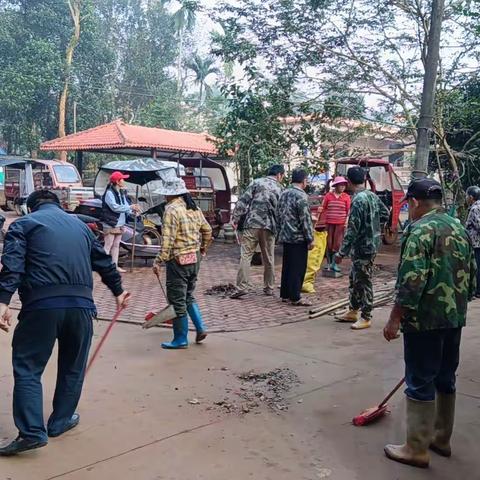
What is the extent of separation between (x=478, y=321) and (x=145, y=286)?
4646 millimetres

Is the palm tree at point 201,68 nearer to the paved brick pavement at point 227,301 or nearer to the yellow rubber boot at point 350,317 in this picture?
the paved brick pavement at point 227,301

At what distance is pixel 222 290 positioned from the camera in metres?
8.73

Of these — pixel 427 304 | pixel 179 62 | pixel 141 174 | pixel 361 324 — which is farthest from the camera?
pixel 179 62

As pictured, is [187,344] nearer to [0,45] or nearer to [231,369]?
[231,369]

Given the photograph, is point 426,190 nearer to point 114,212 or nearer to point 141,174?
point 114,212

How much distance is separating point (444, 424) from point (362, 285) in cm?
306

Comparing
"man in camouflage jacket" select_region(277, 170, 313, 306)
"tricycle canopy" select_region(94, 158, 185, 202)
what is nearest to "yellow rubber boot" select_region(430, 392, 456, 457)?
"man in camouflage jacket" select_region(277, 170, 313, 306)

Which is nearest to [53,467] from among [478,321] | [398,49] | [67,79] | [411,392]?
[411,392]

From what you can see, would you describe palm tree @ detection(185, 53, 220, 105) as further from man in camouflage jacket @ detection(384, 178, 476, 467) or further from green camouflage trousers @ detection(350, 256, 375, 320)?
man in camouflage jacket @ detection(384, 178, 476, 467)

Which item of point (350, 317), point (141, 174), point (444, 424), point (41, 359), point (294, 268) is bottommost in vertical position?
point (350, 317)

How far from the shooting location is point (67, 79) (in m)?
30.7

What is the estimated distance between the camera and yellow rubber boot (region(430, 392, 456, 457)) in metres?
3.65

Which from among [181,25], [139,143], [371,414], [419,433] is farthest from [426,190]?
[181,25]

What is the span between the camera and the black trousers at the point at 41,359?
348 centimetres
